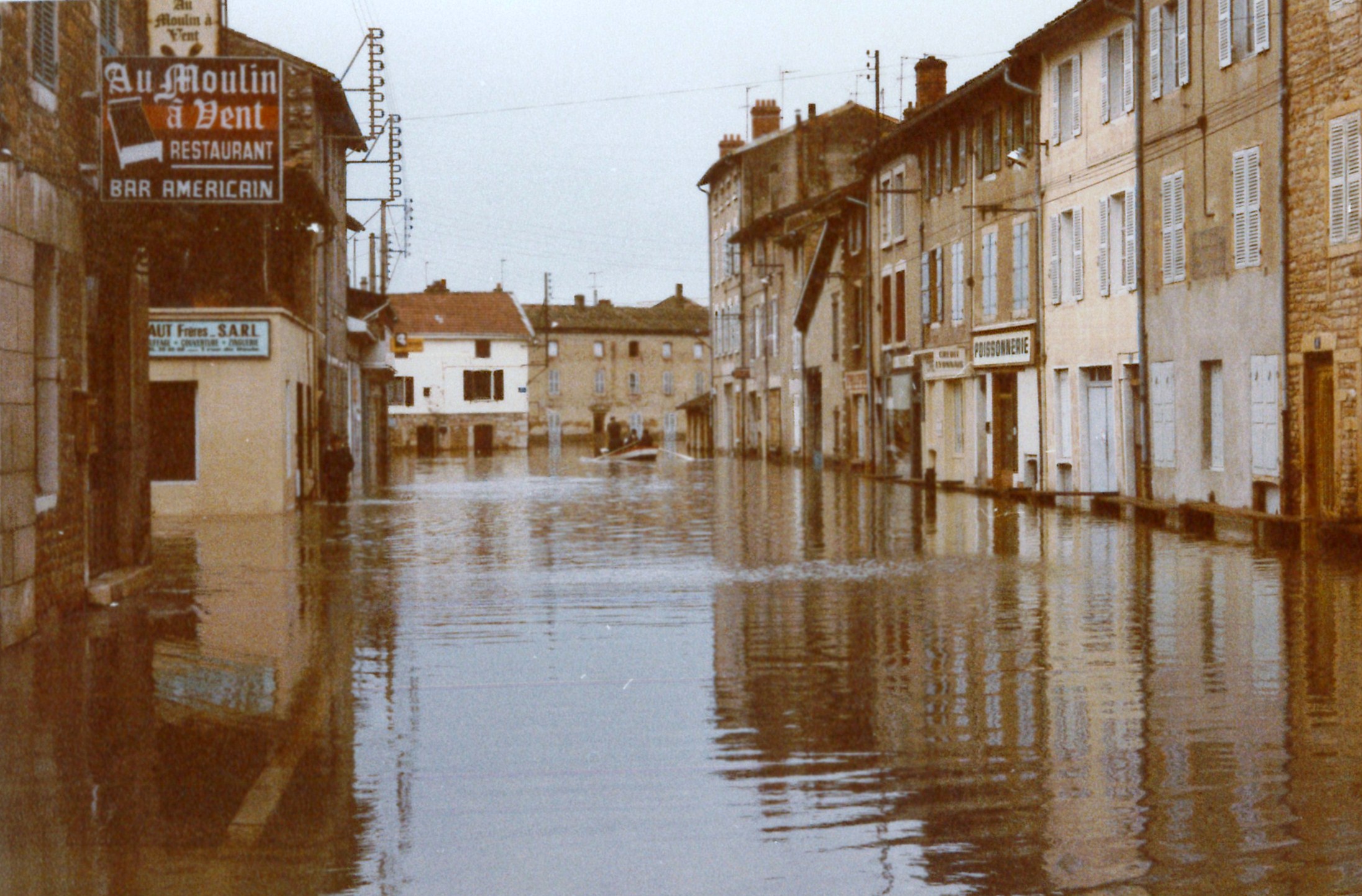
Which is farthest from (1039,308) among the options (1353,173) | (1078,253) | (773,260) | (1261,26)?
(773,260)

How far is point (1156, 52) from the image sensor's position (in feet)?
99.3

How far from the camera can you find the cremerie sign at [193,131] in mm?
14844

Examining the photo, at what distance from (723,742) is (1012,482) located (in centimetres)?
3137

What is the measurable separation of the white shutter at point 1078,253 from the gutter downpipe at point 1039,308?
6.23 feet

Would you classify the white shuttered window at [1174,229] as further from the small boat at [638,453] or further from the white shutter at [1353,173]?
the small boat at [638,453]

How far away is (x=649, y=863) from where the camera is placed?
6.14 m

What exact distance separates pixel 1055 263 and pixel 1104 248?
292 cm

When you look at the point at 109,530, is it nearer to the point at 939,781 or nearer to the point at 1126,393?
the point at 939,781

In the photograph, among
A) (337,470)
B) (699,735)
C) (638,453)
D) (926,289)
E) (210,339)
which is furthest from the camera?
(638,453)

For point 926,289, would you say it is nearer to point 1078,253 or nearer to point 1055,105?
point 1055,105

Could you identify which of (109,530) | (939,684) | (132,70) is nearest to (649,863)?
(939,684)

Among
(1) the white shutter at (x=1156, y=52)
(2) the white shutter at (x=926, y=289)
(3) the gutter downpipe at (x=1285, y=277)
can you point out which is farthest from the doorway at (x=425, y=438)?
(3) the gutter downpipe at (x=1285, y=277)

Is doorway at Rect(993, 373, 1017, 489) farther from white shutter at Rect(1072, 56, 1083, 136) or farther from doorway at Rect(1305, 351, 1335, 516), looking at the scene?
doorway at Rect(1305, 351, 1335, 516)

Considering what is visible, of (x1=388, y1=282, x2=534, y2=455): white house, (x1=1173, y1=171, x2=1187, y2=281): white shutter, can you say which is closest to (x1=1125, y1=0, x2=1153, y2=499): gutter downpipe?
(x1=1173, y1=171, x2=1187, y2=281): white shutter
